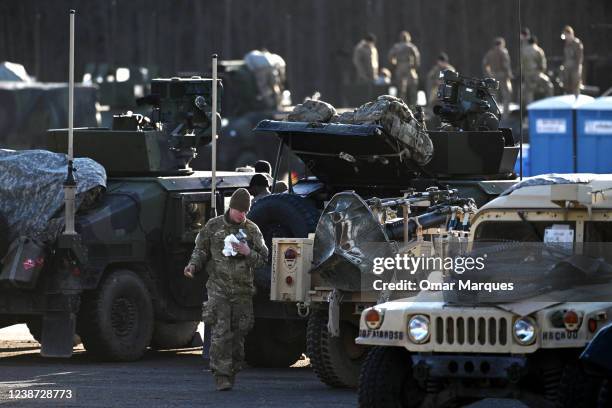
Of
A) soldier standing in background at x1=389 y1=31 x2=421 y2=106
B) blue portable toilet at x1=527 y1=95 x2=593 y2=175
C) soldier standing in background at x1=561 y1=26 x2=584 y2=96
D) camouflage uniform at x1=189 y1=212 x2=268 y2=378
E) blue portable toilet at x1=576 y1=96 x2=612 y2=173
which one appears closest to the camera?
camouflage uniform at x1=189 y1=212 x2=268 y2=378

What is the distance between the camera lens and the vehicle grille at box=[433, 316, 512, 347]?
36.4 feet

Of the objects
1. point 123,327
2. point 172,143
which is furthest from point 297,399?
point 172,143

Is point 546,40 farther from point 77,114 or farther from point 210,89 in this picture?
point 210,89

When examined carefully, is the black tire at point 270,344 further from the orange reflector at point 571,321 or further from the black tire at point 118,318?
the orange reflector at point 571,321

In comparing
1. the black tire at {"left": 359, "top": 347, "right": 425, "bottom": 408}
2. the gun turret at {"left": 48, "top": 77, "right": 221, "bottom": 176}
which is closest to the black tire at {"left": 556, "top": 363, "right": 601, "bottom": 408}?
the black tire at {"left": 359, "top": 347, "right": 425, "bottom": 408}

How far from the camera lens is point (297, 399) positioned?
1402 cm

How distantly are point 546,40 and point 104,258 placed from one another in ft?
109

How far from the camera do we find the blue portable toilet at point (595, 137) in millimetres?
32375

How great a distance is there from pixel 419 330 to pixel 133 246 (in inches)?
276

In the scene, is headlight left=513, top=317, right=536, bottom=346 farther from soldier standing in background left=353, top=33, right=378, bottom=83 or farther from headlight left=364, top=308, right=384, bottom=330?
soldier standing in background left=353, top=33, right=378, bottom=83

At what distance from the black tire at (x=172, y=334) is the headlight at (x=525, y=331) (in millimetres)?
8146

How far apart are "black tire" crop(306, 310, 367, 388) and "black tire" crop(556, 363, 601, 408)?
3.92m

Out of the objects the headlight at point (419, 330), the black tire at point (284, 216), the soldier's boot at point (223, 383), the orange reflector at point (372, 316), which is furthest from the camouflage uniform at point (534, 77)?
the headlight at point (419, 330)

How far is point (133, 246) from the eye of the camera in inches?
702
